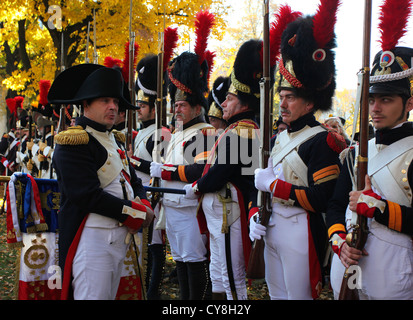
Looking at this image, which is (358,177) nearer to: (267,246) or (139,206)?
(267,246)

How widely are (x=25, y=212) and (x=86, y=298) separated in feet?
3.40

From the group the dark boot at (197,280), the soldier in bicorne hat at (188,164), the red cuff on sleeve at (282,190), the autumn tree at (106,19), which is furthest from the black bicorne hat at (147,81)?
the autumn tree at (106,19)

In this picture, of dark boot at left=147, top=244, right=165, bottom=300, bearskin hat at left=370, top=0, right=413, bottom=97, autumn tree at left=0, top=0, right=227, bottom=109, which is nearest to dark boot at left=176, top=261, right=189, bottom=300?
dark boot at left=147, top=244, right=165, bottom=300

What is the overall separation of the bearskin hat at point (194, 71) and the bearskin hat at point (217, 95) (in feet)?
1.45

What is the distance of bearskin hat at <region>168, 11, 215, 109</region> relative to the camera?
17.9ft

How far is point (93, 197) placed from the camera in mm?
2984

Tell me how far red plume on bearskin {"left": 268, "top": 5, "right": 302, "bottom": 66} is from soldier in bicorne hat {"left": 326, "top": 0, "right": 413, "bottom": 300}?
1247 millimetres

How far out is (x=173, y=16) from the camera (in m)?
12.6

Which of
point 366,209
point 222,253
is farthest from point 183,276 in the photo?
point 366,209

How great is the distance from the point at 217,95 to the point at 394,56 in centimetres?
348

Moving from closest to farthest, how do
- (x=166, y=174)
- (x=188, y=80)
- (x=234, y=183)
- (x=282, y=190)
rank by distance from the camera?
(x=282, y=190)
(x=234, y=183)
(x=166, y=174)
(x=188, y=80)

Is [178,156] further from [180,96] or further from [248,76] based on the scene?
[248,76]

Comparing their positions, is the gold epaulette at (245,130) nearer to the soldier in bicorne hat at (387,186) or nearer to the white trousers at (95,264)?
the soldier in bicorne hat at (387,186)

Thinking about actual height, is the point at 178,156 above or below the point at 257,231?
above
